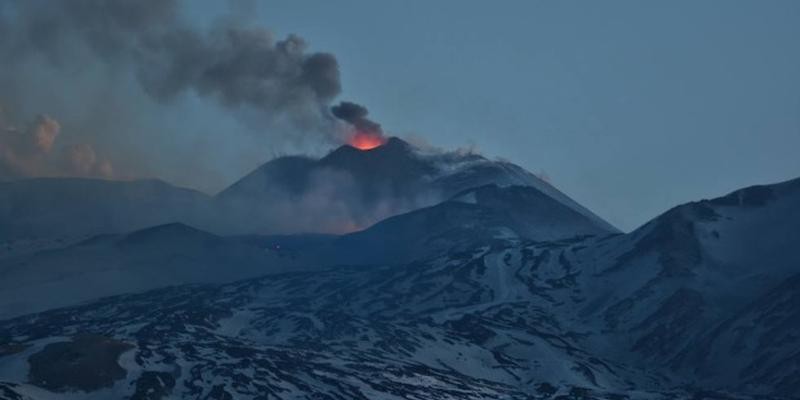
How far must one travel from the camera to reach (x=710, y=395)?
644 ft

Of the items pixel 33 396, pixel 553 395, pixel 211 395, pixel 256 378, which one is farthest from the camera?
pixel 553 395

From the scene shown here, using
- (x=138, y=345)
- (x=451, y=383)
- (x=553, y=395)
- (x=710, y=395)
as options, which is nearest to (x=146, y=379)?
(x=138, y=345)

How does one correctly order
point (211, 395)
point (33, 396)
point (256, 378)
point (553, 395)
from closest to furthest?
point (33, 396) → point (211, 395) → point (256, 378) → point (553, 395)

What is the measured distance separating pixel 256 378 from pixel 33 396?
1316 inches

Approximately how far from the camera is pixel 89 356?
168 metres

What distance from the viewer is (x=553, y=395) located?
7446 inches

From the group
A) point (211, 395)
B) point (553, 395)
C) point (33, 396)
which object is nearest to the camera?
point (33, 396)

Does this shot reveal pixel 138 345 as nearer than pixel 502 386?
Yes

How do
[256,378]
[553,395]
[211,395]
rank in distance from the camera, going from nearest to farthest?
[211,395] < [256,378] < [553,395]

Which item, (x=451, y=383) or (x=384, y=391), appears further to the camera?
(x=451, y=383)

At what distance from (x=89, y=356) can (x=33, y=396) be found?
1945 cm

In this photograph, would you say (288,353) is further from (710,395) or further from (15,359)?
(710,395)

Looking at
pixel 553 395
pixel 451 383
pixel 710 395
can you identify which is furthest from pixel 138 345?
pixel 710 395

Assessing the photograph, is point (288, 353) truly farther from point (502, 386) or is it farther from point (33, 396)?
point (33, 396)
